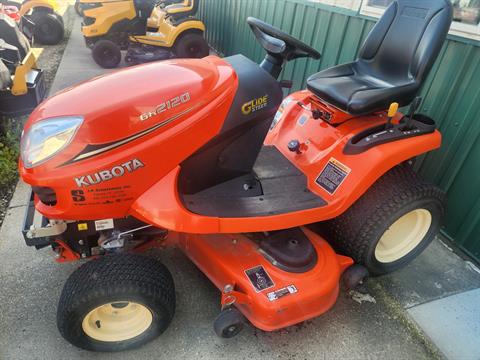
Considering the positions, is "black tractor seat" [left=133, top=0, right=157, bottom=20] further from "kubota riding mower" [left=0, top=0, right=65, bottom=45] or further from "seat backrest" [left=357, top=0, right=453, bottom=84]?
"seat backrest" [left=357, top=0, right=453, bottom=84]

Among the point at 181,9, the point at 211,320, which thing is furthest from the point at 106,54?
the point at 211,320

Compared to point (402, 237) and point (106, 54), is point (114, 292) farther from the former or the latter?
point (106, 54)

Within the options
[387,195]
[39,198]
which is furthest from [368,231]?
[39,198]

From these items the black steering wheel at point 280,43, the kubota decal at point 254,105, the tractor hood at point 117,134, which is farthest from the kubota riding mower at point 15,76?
the kubota decal at point 254,105

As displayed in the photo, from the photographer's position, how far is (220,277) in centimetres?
182

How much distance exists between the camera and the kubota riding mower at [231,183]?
4.74 ft

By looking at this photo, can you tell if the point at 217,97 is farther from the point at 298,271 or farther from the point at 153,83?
the point at 298,271

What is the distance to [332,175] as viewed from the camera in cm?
196

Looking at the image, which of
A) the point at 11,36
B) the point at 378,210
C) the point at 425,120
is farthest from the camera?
the point at 11,36

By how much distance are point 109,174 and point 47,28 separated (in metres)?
6.35

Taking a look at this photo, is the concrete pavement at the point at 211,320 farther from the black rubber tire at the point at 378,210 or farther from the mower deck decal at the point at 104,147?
the mower deck decal at the point at 104,147

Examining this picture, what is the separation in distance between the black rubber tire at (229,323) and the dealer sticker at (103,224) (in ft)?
2.10

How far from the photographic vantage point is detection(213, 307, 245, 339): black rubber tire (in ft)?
5.41

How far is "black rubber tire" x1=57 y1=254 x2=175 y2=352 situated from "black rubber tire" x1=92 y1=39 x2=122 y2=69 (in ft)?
14.9
